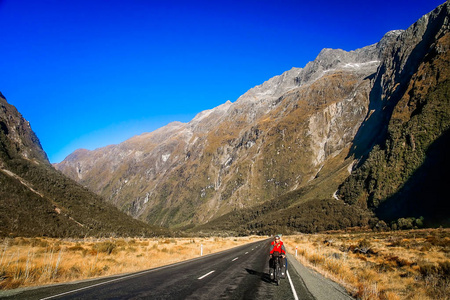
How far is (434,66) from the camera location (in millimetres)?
111125

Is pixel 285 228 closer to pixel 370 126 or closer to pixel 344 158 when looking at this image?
pixel 344 158

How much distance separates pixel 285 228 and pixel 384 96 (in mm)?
110522

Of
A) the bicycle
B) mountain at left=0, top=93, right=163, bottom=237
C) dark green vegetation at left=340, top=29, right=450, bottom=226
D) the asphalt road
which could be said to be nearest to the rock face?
dark green vegetation at left=340, top=29, right=450, bottom=226

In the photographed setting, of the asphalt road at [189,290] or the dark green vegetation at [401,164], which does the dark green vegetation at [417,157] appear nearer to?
the dark green vegetation at [401,164]

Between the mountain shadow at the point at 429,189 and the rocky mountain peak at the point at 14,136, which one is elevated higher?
the rocky mountain peak at the point at 14,136

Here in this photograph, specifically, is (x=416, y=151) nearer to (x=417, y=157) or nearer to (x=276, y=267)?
(x=417, y=157)

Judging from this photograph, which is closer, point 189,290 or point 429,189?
point 189,290

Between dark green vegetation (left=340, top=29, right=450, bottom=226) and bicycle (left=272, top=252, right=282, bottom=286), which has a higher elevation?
dark green vegetation (left=340, top=29, right=450, bottom=226)

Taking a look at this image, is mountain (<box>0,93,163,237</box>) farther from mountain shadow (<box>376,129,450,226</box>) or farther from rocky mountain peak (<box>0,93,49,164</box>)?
mountain shadow (<box>376,129,450,226</box>)

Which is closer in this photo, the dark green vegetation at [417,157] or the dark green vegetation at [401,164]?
the dark green vegetation at [417,157]

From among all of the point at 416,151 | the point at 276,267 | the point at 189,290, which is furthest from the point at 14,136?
the point at 416,151

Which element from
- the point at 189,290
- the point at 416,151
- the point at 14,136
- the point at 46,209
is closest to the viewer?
the point at 189,290

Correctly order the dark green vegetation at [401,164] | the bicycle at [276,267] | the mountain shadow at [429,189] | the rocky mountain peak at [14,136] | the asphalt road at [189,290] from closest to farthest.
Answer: the asphalt road at [189,290] → the bicycle at [276,267] → the mountain shadow at [429,189] → the rocky mountain peak at [14,136] → the dark green vegetation at [401,164]

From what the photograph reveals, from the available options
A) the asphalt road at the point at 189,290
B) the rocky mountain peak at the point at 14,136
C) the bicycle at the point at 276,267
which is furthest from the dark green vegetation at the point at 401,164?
the rocky mountain peak at the point at 14,136
